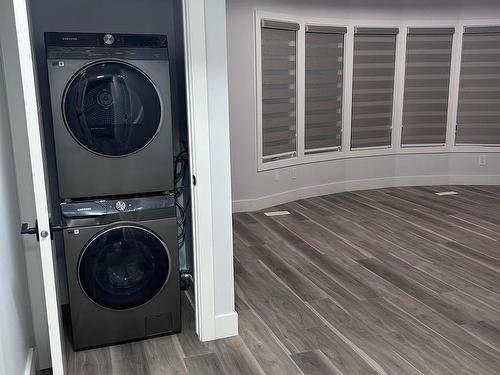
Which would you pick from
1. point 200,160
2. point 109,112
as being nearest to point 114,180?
point 109,112

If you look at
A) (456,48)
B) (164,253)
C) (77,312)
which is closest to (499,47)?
(456,48)

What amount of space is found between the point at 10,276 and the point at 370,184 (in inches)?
208

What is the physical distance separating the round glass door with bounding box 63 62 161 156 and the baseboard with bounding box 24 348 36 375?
108 centimetres

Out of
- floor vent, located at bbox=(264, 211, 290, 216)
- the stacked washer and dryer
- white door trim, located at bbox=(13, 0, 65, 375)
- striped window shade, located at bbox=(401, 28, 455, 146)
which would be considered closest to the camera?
white door trim, located at bbox=(13, 0, 65, 375)

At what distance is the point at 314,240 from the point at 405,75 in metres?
3.20

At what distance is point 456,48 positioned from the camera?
21.0ft

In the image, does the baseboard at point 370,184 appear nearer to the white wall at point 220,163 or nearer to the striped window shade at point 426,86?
the striped window shade at point 426,86

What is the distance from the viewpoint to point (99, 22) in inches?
110

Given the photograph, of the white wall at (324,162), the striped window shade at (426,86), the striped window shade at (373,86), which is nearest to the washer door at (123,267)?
the white wall at (324,162)

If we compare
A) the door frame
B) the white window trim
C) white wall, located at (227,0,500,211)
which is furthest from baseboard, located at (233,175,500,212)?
the door frame

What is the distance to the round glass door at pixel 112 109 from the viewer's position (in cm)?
236

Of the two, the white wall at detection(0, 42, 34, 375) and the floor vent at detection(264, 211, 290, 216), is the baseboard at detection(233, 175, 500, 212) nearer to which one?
the floor vent at detection(264, 211, 290, 216)

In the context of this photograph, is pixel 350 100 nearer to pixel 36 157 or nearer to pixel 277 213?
pixel 277 213

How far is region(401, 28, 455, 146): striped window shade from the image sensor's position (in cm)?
637
